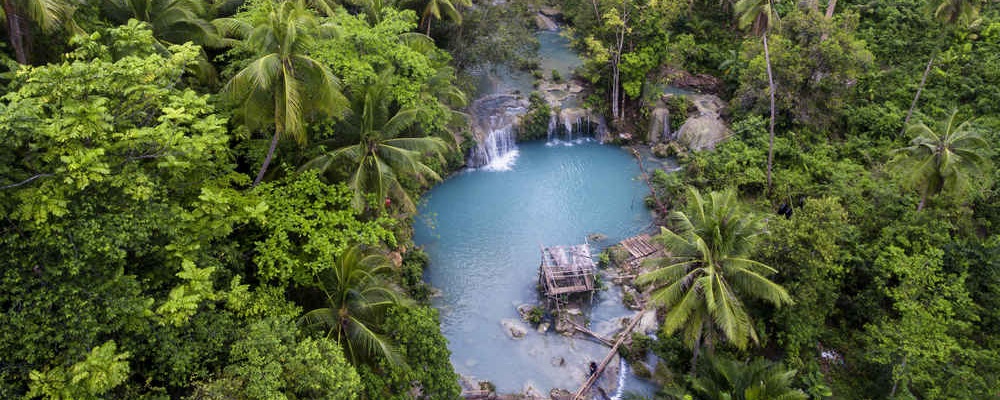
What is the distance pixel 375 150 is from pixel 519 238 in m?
9.92

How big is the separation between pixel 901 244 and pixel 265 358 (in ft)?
59.7

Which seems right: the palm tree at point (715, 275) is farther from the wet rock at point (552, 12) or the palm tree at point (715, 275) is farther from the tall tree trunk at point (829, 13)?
the wet rock at point (552, 12)

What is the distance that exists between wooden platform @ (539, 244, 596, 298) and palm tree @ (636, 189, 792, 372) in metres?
5.40

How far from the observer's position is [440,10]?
26.7 meters

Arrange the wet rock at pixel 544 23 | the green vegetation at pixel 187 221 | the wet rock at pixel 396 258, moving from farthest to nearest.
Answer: the wet rock at pixel 544 23 → the wet rock at pixel 396 258 → the green vegetation at pixel 187 221

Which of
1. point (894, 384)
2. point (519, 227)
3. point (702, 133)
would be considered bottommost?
point (894, 384)

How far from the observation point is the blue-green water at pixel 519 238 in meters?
17.9

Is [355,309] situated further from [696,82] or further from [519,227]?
[696,82]

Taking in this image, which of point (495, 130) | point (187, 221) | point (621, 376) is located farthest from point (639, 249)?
point (187, 221)

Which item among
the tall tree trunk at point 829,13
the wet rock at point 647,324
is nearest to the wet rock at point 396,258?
the wet rock at point 647,324

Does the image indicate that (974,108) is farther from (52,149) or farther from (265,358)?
(52,149)

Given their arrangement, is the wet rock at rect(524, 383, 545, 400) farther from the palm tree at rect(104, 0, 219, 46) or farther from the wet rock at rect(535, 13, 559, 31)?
the wet rock at rect(535, 13, 559, 31)

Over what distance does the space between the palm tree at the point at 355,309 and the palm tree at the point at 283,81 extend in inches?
123

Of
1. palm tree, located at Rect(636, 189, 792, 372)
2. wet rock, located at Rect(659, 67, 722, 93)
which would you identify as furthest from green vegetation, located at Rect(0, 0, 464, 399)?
wet rock, located at Rect(659, 67, 722, 93)
